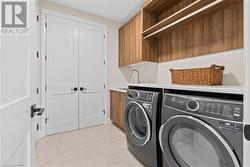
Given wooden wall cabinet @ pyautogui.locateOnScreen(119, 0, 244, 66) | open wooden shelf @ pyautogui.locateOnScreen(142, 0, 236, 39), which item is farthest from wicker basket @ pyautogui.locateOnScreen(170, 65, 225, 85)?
open wooden shelf @ pyautogui.locateOnScreen(142, 0, 236, 39)

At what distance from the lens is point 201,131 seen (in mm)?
1007

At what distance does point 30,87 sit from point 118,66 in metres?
2.87

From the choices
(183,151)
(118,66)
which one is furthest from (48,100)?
(183,151)

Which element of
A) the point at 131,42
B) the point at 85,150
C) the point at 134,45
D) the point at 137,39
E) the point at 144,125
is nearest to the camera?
the point at 144,125

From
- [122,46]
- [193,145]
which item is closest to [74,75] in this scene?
[122,46]

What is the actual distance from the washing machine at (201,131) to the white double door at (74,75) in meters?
2.28

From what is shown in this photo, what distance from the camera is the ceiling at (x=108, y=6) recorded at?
281 centimetres

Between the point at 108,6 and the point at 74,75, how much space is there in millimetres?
1634

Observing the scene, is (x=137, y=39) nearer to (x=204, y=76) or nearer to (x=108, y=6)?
(x=108, y=6)

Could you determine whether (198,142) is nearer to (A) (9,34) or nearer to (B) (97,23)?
(A) (9,34)

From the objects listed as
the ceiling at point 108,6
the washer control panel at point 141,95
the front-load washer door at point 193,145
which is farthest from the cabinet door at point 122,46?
the front-load washer door at point 193,145

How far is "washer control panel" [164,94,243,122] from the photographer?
822 mm

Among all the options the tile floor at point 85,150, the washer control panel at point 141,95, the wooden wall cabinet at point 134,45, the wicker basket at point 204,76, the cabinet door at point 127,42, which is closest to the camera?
the wicker basket at point 204,76

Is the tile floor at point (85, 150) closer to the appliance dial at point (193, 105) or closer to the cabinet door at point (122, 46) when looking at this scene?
the appliance dial at point (193, 105)
